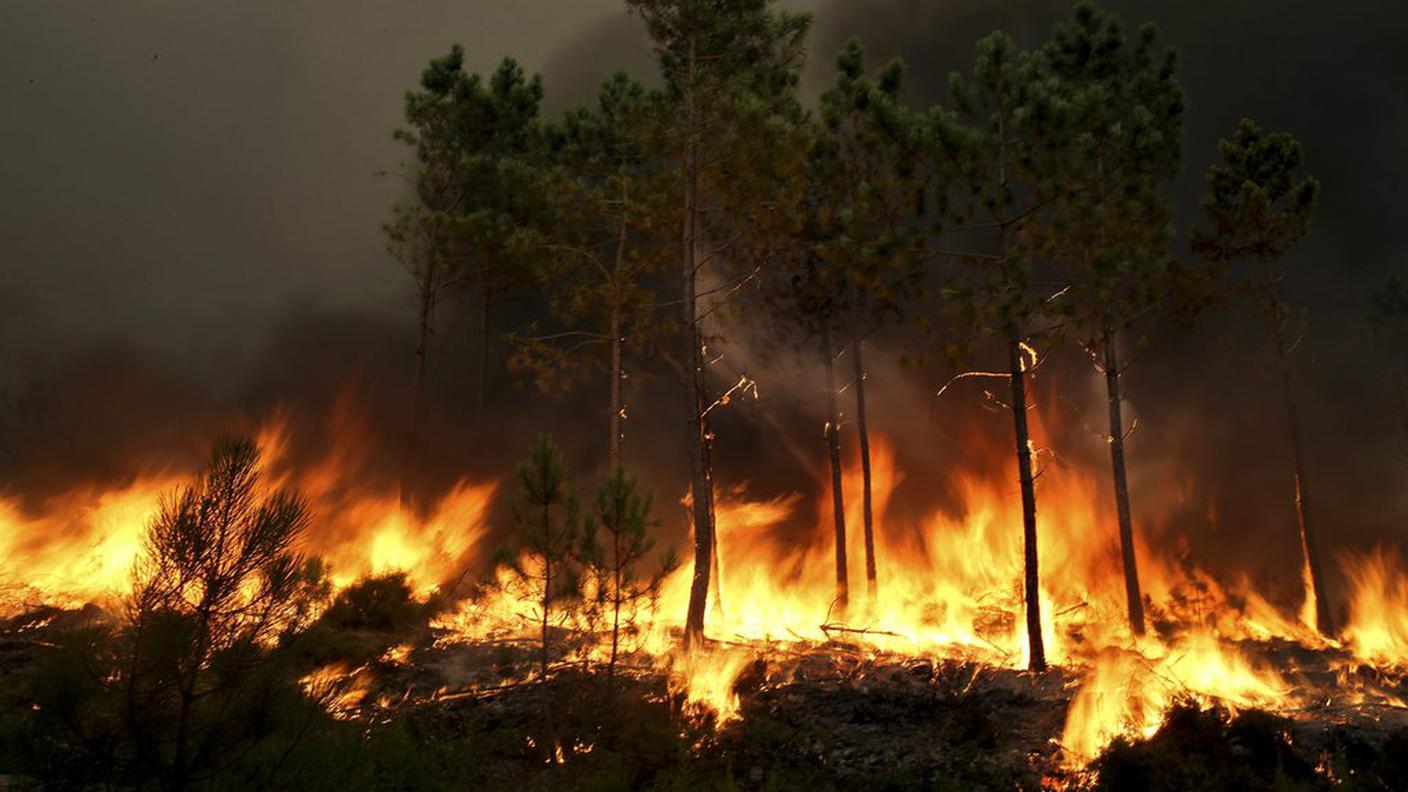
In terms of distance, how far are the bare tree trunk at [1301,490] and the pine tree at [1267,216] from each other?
0.08 ft

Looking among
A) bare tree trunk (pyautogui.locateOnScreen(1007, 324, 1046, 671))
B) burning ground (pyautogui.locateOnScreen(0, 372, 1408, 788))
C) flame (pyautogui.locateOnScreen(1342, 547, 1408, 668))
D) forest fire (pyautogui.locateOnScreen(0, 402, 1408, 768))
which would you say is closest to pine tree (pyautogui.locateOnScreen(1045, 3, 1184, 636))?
bare tree trunk (pyautogui.locateOnScreen(1007, 324, 1046, 671))

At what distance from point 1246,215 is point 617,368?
15.7 metres

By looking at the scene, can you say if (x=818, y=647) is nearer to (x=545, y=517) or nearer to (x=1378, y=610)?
(x=545, y=517)

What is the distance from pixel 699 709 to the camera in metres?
12.7

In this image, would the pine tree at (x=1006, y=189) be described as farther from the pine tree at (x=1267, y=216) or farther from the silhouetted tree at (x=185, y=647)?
the silhouetted tree at (x=185, y=647)

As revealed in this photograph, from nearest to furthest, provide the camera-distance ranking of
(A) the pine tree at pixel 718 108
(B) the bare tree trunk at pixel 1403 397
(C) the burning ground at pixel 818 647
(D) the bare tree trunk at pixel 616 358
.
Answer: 1. (C) the burning ground at pixel 818 647
2. (A) the pine tree at pixel 718 108
3. (D) the bare tree trunk at pixel 616 358
4. (B) the bare tree trunk at pixel 1403 397

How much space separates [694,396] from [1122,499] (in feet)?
31.1

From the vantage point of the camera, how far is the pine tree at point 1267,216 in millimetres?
18906

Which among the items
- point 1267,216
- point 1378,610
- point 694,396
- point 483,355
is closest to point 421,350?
point 483,355

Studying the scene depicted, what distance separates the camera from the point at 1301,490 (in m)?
18.6

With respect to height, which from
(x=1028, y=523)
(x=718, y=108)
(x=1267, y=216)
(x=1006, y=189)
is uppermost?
(x=718, y=108)

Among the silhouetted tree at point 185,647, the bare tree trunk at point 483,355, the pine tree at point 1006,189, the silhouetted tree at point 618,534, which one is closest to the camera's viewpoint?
the silhouetted tree at point 185,647

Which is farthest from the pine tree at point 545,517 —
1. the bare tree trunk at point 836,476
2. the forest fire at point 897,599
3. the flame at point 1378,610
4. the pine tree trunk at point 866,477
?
the flame at point 1378,610

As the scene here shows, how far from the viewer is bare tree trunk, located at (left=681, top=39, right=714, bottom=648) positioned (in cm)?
1491
